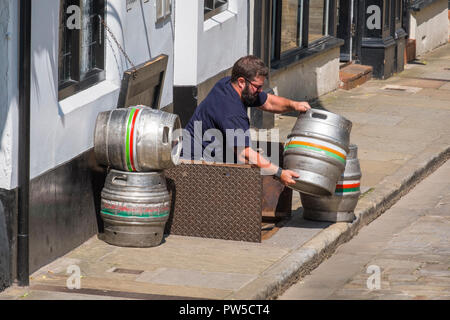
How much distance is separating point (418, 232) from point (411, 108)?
6.17 metres

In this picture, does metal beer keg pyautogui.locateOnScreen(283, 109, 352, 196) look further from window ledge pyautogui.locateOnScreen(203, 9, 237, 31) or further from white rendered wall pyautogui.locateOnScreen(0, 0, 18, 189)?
window ledge pyautogui.locateOnScreen(203, 9, 237, 31)

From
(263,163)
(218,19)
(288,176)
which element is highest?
(218,19)

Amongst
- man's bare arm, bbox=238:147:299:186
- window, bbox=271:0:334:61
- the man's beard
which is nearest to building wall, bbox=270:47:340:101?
window, bbox=271:0:334:61


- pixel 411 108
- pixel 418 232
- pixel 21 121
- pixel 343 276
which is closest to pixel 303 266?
pixel 343 276

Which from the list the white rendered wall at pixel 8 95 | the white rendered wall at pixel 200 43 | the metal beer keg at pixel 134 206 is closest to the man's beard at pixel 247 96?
the metal beer keg at pixel 134 206

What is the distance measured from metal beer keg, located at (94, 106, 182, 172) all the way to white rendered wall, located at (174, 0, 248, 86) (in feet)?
11.3

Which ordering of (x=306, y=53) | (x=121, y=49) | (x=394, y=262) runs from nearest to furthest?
(x=394, y=262), (x=121, y=49), (x=306, y=53)

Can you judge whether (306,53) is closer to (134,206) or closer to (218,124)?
(218,124)

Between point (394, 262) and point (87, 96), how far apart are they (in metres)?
2.85

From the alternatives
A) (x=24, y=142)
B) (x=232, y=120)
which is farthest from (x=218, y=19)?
(x=24, y=142)

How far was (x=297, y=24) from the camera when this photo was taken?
1552cm

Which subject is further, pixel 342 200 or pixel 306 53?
pixel 306 53

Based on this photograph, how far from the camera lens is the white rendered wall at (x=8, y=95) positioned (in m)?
7.02

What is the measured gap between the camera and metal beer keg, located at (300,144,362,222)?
29.9 feet
